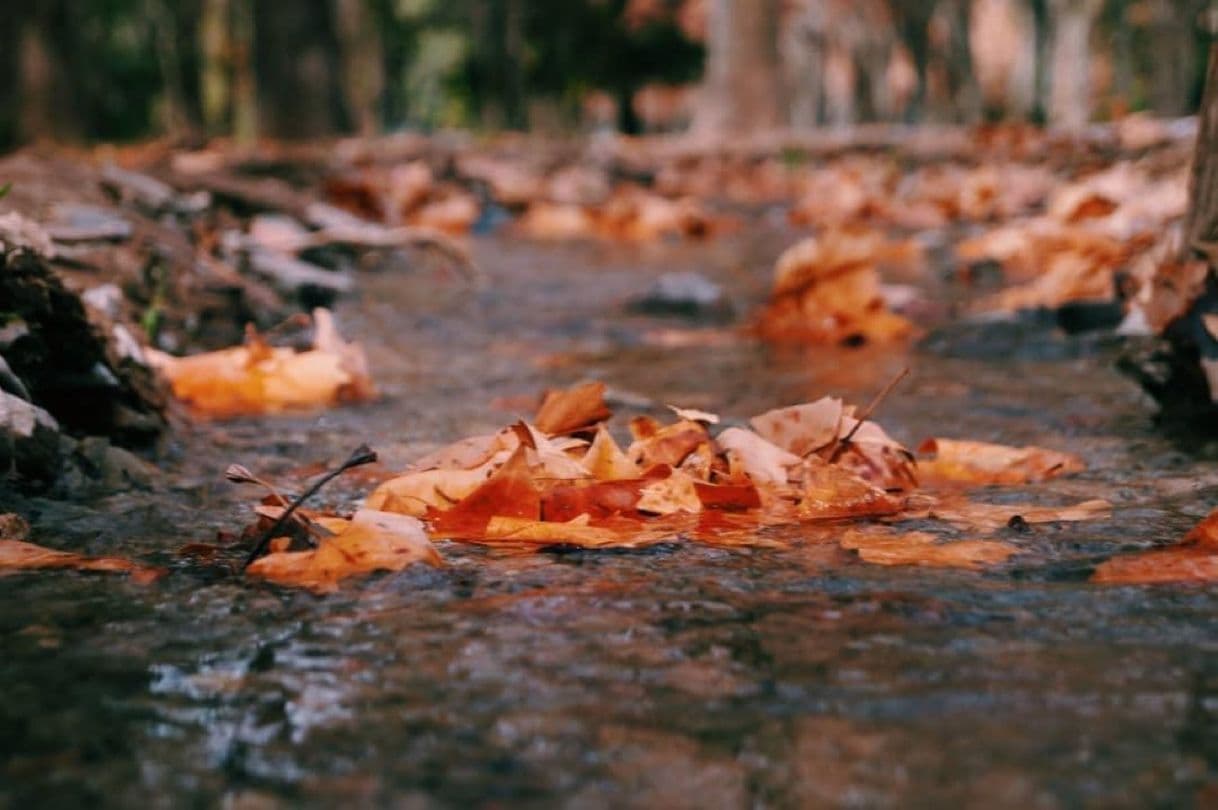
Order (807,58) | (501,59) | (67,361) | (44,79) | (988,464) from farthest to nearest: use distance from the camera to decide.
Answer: (807,58)
(501,59)
(44,79)
(67,361)
(988,464)

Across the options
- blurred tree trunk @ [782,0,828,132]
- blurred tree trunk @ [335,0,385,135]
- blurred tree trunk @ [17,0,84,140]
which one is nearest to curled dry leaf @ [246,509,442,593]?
blurred tree trunk @ [17,0,84,140]

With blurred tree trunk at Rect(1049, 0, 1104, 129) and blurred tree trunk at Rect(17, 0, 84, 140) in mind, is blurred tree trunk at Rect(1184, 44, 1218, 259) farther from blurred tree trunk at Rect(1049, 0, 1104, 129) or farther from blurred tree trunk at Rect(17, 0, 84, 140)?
blurred tree trunk at Rect(1049, 0, 1104, 129)

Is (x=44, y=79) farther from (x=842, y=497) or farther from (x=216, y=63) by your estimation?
(x=216, y=63)

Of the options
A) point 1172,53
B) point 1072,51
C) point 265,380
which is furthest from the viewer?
point 1072,51

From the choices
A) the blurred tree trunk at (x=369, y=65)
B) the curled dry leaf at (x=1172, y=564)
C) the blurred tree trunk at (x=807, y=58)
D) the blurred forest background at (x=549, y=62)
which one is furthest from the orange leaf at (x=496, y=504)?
the blurred tree trunk at (x=807, y=58)

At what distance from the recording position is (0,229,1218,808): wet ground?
2.95 feet

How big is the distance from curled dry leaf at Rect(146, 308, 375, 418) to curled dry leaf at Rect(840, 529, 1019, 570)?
1299 mm

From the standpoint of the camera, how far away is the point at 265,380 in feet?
8.52

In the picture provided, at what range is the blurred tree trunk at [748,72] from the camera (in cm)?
1162

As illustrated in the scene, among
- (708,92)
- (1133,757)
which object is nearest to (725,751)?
(1133,757)

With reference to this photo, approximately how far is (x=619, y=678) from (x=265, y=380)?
5.38ft

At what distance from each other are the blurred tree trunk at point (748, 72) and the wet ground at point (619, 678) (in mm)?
10152

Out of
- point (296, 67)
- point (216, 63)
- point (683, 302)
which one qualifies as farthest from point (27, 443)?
point (216, 63)

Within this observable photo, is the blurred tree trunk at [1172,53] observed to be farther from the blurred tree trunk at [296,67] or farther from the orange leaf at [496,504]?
the orange leaf at [496,504]
